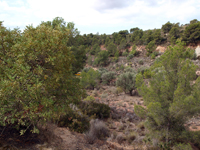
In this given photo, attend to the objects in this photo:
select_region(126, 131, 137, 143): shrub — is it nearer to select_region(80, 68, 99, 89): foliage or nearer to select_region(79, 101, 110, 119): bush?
select_region(79, 101, 110, 119): bush

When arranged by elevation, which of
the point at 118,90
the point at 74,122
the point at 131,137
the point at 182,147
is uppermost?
the point at 74,122

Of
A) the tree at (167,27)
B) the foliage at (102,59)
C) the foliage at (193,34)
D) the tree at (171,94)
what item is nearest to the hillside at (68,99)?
the tree at (171,94)

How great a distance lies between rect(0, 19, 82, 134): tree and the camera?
2886 mm

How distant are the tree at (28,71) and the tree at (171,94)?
355cm

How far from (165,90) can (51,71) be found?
4.41m

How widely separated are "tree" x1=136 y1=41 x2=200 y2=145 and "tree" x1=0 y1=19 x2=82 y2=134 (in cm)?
355

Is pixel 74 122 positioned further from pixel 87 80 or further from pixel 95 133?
pixel 87 80

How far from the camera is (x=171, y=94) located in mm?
5387

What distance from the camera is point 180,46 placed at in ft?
17.0

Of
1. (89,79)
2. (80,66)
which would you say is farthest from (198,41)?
(80,66)

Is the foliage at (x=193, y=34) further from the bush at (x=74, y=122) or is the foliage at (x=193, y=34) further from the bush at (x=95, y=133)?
the bush at (x=74, y=122)

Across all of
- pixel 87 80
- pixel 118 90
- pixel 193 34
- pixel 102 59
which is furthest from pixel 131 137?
pixel 102 59

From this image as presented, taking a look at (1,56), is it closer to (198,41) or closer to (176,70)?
(176,70)

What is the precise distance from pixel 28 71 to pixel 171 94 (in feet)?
16.9
